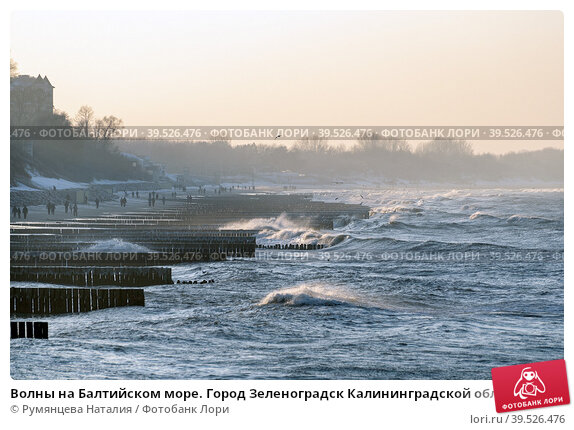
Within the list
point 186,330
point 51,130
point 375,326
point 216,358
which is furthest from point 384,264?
point 51,130

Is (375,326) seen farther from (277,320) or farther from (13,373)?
(13,373)

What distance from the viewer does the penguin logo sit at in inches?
417

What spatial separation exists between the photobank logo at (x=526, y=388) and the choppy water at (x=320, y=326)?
3.36 m

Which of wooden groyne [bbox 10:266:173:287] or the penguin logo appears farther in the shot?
wooden groyne [bbox 10:266:173:287]

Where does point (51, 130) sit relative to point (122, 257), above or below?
above

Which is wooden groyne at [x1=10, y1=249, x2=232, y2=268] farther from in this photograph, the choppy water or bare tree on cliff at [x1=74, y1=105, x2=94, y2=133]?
bare tree on cliff at [x1=74, y1=105, x2=94, y2=133]

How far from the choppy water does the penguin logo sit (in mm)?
3441

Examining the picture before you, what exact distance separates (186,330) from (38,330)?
3328mm

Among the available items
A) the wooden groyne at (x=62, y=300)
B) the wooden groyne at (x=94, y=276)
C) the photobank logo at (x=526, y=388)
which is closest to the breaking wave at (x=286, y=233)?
the wooden groyne at (x=94, y=276)

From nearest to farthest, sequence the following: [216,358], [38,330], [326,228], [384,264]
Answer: [216,358] → [38,330] → [384,264] → [326,228]

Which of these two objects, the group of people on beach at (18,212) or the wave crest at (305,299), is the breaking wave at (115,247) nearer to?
the wave crest at (305,299)

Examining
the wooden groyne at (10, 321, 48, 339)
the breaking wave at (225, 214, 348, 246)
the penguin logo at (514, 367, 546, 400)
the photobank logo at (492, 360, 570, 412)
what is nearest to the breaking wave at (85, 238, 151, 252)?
the breaking wave at (225, 214, 348, 246)

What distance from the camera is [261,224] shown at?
62312 millimetres

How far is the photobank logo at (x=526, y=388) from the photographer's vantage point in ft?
34.8
